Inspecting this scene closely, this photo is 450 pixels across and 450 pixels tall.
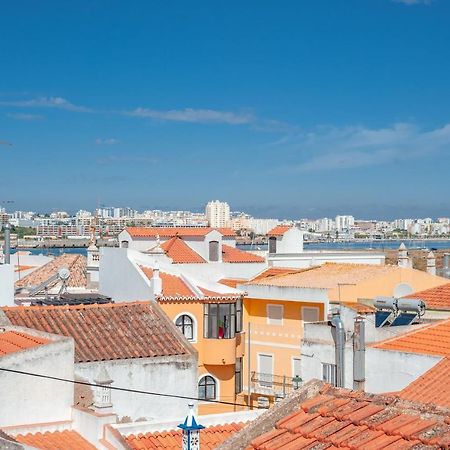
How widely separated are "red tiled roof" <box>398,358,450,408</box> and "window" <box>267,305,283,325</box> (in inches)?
548

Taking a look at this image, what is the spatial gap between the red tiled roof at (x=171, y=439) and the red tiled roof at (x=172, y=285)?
11.9 metres

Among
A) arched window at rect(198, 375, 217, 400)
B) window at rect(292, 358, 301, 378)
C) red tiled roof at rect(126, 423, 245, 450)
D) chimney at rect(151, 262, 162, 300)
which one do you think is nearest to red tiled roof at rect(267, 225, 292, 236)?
window at rect(292, 358, 301, 378)

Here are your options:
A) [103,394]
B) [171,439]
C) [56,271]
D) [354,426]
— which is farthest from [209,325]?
[354,426]

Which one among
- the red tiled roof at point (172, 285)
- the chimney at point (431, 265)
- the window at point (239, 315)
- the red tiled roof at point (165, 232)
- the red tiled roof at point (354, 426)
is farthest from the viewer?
the red tiled roof at point (165, 232)

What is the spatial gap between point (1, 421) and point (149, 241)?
78.4 ft

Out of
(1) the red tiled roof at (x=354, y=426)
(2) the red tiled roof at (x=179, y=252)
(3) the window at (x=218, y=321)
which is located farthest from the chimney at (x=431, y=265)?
(1) the red tiled roof at (x=354, y=426)

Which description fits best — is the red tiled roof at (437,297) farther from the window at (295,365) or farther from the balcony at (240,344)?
the balcony at (240,344)

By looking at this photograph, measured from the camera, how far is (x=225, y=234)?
153 feet

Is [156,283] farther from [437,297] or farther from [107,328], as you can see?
[437,297]

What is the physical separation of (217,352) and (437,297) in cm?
776

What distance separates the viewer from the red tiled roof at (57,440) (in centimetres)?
1587

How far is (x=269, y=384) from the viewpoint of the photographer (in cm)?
3170

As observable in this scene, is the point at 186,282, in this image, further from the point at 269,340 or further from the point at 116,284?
the point at 269,340

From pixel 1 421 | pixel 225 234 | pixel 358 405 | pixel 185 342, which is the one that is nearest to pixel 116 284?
pixel 185 342
